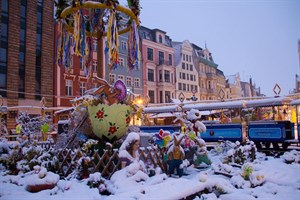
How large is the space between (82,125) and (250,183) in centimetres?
527

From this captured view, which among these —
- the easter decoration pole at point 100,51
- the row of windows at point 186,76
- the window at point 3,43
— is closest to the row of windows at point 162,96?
the row of windows at point 186,76

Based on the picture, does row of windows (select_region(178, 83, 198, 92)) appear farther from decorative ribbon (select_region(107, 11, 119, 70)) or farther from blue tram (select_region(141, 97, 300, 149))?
decorative ribbon (select_region(107, 11, 119, 70))

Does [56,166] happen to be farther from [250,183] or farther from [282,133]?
[282,133]

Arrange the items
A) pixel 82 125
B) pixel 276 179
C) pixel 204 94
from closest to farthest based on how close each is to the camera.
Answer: pixel 276 179
pixel 82 125
pixel 204 94

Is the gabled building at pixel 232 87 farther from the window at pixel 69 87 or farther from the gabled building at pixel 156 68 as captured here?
the window at pixel 69 87

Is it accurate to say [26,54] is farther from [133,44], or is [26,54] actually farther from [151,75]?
[133,44]

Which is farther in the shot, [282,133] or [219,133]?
[219,133]

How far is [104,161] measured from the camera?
24.5 feet

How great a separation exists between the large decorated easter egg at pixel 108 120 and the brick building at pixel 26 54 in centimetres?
1801

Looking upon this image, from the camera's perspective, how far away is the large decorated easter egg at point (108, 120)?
7.88m

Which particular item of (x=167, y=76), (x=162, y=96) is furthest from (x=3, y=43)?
(x=167, y=76)

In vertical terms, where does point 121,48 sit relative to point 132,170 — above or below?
above

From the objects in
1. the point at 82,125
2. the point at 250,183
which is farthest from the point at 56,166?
the point at 250,183

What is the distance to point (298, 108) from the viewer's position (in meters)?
16.8
